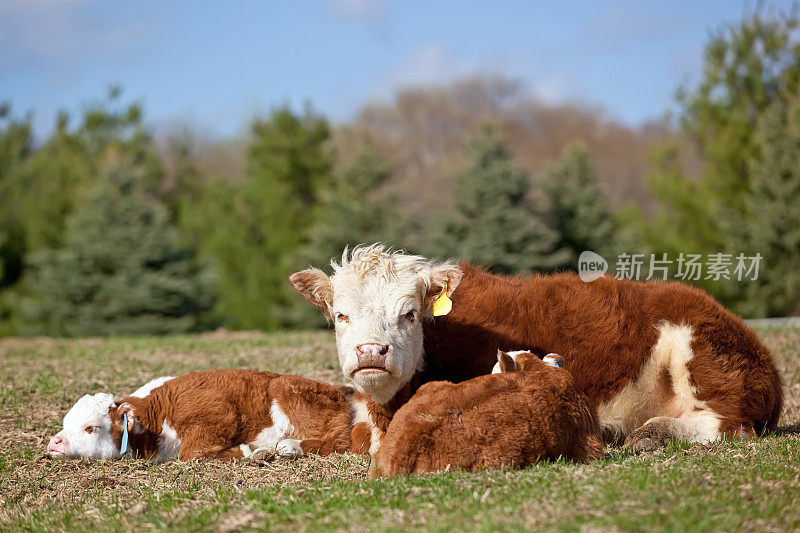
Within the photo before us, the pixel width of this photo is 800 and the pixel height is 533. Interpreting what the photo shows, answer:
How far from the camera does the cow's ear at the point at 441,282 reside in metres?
5.84

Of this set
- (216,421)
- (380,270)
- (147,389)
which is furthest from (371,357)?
(147,389)

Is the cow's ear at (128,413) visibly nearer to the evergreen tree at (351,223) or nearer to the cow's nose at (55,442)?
the cow's nose at (55,442)

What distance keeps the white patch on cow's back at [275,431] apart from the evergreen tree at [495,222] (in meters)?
17.2

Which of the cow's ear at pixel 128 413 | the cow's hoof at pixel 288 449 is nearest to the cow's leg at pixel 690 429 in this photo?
the cow's hoof at pixel 288 449

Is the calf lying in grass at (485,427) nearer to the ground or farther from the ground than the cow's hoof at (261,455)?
farther from the ground

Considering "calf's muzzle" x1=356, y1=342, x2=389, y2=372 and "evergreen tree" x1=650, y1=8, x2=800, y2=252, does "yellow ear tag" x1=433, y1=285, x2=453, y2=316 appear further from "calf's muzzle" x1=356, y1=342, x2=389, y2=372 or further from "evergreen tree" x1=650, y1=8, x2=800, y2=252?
"evergreen tree" x1=650, y1=8, x2=800, y2=252

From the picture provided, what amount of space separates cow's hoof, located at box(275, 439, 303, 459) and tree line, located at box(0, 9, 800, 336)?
15.9m

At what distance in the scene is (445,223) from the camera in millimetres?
24578

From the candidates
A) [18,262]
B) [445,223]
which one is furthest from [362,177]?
[18,262]

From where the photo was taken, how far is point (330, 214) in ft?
80.3

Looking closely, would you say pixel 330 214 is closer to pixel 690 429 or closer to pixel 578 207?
pixel 578 207

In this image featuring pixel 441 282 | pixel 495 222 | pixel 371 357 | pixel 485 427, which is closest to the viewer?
pixel 485 427

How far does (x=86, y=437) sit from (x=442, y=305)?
108 inches

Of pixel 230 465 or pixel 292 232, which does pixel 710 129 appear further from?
pixel 230 465
